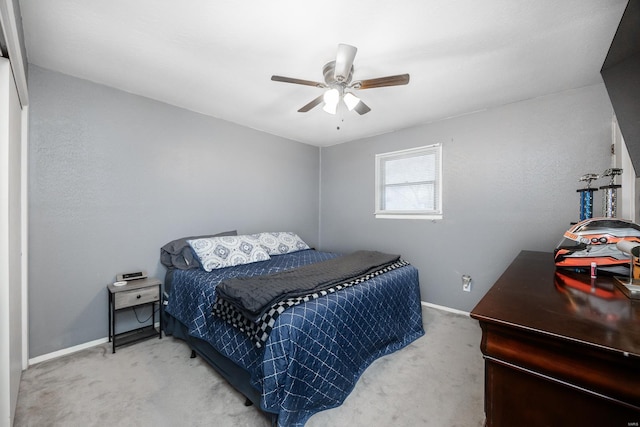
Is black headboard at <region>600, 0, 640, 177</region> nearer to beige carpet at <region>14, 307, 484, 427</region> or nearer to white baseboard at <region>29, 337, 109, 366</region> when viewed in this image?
beige carpet at <region>14, 307, 484, 427</region>

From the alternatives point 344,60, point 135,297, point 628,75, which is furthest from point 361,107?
point 135,297

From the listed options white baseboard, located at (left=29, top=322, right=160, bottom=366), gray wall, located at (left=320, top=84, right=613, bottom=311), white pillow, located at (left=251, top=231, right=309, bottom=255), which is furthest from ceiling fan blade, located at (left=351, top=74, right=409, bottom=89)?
white baseboard, located at (left=29, top=322, right=160, bottom=366)

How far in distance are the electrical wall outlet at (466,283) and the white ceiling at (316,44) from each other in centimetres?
201

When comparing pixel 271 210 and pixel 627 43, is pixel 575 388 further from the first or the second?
pixel 271 210

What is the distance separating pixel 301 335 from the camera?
1438 millimetres

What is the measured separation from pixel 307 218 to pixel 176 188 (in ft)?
6.98

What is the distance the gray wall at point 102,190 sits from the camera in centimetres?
210

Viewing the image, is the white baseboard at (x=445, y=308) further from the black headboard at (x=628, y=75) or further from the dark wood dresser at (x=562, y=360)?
the dark wood dresser at (x=562, y=360)

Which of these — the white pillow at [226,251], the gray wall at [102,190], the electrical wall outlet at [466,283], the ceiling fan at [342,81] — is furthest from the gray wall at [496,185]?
the gray wall at [102,190]

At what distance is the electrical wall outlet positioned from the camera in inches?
119

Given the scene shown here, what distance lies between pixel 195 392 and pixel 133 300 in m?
1.06

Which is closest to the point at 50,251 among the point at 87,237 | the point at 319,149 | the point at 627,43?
the point at 87,237

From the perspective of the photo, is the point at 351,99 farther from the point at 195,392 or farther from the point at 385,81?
the point at 195,392

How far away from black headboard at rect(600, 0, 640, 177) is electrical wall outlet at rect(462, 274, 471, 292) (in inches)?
80.6
